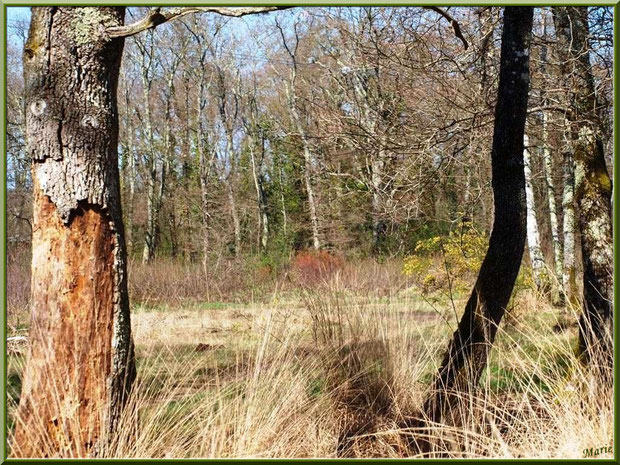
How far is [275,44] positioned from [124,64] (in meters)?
5.27

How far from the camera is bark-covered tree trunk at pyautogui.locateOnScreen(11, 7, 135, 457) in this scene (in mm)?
2846

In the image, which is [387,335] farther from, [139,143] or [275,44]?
[139,143]

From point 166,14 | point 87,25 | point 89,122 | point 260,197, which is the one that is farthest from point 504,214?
point 260,197

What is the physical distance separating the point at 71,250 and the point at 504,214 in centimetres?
252

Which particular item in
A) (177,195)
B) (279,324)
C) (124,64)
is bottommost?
(279,324)

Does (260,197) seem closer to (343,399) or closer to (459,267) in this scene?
(459,267)

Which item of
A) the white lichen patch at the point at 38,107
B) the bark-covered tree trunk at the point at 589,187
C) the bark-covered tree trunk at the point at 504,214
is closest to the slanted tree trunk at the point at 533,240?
the bark-covered tree trunk at the point at 589,187

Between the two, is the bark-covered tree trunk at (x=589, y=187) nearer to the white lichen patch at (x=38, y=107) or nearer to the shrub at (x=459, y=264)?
the white lichen patch at (x=38, y=107)

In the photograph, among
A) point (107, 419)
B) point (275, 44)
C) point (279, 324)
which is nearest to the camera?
point (107, 419)

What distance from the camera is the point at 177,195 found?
22641 mm

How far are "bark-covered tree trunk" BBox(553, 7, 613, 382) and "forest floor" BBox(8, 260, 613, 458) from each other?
0.74 m

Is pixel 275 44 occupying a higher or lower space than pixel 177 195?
higher

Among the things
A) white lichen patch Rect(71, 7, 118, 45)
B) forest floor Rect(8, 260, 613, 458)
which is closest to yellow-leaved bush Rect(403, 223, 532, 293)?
forest floor Rect(8, 260, 613, 458)

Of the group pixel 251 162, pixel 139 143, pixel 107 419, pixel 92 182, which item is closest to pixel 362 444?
pixel 107 419
